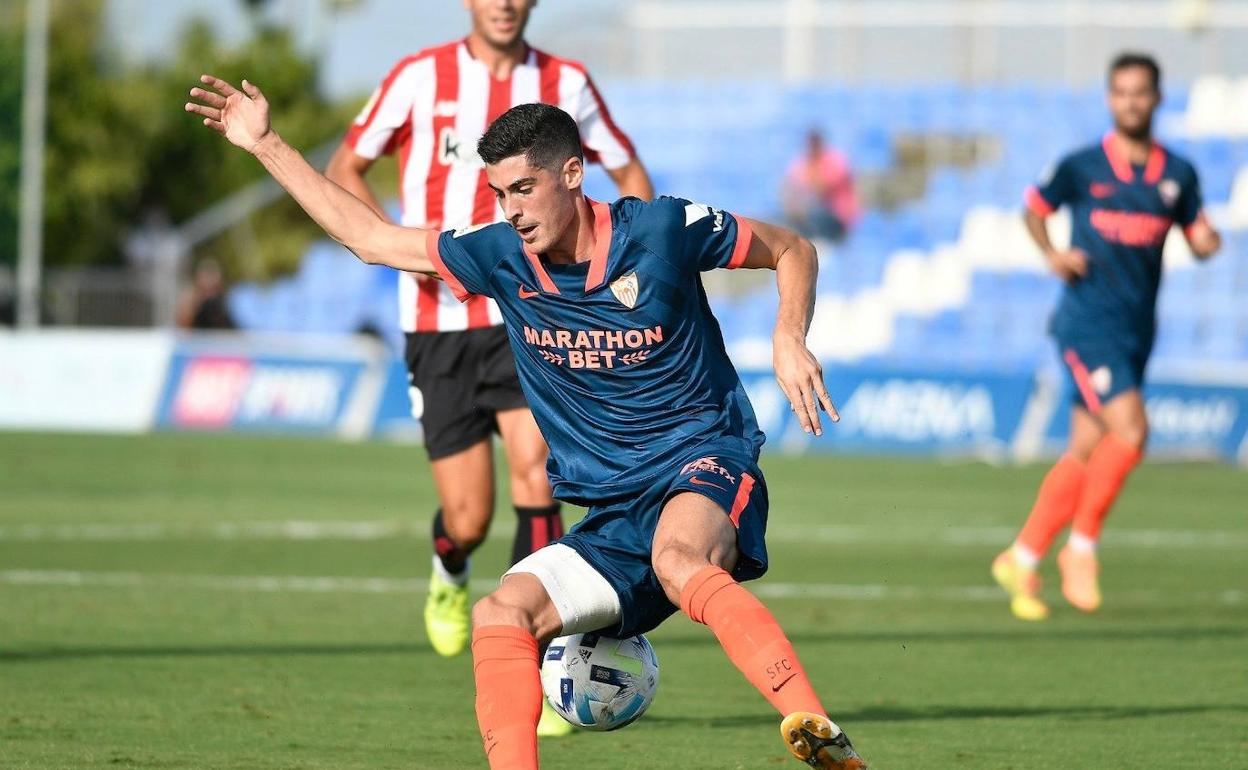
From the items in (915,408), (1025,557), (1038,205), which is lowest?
(915,408)

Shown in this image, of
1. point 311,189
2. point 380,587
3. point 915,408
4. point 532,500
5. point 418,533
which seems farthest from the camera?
point 915,408

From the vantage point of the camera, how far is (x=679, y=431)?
17.7ft

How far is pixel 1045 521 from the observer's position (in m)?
10.1

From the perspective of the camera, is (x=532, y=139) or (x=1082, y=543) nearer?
(x=532, y=139)

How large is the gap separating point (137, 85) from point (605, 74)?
60.6 feet

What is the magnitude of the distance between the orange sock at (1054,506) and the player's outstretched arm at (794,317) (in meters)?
4.88

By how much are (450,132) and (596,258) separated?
2.64m

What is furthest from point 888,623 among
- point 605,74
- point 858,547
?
point 605,74

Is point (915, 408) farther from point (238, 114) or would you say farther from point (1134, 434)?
point (238, 114)

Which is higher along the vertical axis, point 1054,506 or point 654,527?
point 654,527

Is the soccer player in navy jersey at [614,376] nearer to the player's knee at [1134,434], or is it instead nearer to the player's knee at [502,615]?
the player's knee at [502,615]

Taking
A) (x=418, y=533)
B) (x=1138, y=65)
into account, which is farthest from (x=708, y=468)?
(x=418, y=533)

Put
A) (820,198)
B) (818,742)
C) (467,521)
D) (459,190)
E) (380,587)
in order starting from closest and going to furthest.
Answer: (818,742) < (459,190) < (467,521) < (380,587) < (820,198)

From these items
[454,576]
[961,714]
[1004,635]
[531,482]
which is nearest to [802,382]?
[961,714]
